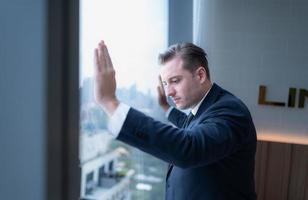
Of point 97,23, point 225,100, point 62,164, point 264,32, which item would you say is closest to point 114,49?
point 97,23

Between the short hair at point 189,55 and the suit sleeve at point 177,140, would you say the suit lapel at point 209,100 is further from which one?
the suit sleeve at point 177,140

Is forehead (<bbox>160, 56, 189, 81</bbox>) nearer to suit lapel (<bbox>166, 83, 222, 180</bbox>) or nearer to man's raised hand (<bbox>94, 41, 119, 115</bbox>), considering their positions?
suit lapel (<bbox>166, 83, 222, 180</bbox>)

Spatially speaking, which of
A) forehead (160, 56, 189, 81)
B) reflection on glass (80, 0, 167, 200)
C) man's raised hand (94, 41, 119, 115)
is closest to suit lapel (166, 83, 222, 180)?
forehead (160, 56, 189, 81)

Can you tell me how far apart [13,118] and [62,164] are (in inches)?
3.3

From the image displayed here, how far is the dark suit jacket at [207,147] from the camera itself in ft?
2.69

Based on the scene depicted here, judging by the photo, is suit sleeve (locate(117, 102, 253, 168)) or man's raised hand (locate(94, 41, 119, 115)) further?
suit sleeve (locate(117, 102, 253, 168))

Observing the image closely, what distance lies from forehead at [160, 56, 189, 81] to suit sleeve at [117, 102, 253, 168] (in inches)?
12.4

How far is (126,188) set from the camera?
156cm

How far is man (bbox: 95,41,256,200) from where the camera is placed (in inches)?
31.5

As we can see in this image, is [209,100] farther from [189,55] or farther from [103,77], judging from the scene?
[103,77]

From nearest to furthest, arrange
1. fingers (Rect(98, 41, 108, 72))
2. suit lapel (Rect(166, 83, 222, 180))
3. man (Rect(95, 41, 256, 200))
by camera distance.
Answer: fingers (Rect(98, 41, 108, 72))
man (Rect(95, 41, 256, 200))
suit lapel (Rect(166, 83, 222, 180))

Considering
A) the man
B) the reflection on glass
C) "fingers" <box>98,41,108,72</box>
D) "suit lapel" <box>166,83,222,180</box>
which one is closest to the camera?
"fingers" <box>98,41,108,72</box>

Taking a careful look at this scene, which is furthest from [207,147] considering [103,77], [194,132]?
[103,77]

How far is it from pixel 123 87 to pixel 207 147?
63 cm
